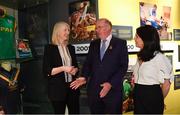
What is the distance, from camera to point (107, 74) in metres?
2.66

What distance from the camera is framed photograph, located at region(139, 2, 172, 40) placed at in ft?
13.0

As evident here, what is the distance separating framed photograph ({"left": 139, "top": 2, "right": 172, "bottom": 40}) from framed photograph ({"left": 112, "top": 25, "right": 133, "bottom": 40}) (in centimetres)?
32

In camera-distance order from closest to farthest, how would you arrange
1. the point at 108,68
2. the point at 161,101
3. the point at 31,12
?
the point at 161,101 → the point at 108,68 → the point at 31,12

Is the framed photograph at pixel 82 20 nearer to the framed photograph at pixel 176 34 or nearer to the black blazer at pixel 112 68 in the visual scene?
the black blazer at pixel 112 68

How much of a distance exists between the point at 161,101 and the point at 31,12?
94.9 inches

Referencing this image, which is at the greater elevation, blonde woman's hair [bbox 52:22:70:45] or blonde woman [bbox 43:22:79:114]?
blonde woman's hair [bbox 52:22:70:45]

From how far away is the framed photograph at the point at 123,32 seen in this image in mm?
3491

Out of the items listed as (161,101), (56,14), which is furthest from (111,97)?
(56,14)

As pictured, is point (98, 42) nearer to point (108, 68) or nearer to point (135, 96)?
point (108, 68)

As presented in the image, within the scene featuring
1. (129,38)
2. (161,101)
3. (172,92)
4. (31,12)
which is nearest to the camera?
(161,101)

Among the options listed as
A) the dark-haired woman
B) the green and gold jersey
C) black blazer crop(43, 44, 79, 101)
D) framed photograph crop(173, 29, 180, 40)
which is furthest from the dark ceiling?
framed photograph crop(173, 29, 180, 40)

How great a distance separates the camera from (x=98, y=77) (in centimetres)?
269

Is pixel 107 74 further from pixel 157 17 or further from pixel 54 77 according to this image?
pixel 157 17

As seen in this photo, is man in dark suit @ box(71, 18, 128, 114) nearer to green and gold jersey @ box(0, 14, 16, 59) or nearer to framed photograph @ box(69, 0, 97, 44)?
framed photograph @ box(69, 0, 97, 44)
